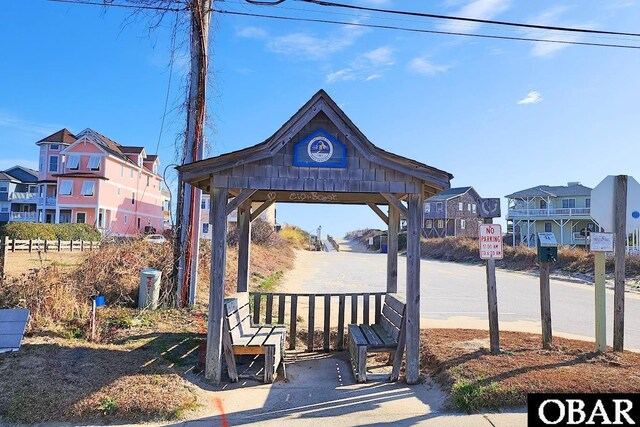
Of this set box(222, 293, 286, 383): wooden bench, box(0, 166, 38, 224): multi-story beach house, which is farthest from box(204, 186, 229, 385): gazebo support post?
box(0, 166, 38, 224): multi-story beach house

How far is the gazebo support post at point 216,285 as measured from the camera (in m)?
5.81

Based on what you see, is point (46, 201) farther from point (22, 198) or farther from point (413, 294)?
point (413, 294)

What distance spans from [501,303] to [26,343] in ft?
40.5

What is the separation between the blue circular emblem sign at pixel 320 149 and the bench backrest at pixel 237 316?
2.34m

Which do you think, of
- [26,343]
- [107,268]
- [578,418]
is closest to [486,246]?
[578,418]

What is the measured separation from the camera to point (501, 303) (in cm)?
1389

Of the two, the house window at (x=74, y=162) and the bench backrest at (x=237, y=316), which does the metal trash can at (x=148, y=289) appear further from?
the house window at (x=74, y=162)

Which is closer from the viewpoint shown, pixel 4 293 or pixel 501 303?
pixel 4 293

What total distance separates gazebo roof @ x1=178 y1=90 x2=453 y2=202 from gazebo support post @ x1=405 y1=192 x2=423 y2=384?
362 mm

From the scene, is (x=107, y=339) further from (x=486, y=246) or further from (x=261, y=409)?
(x=486, y=246)

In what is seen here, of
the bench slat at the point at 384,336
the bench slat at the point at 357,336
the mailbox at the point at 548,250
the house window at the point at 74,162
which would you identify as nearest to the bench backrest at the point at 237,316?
the bench slat at the point at 357,336

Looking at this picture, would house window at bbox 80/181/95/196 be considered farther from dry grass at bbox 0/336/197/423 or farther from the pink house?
dry grass at bbox 0/336/197/423

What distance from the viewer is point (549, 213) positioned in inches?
1919

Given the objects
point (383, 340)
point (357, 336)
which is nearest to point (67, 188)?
point (357, 336)
